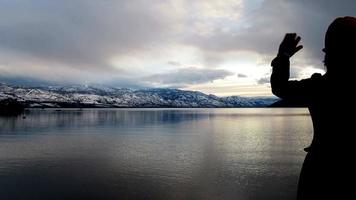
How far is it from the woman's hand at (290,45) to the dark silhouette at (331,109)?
0.06 m

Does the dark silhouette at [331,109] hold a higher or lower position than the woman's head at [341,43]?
lower

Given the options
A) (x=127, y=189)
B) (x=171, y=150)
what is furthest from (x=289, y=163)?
(x=127, y=189)

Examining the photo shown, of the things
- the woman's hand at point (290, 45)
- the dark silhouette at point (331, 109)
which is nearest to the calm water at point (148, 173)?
the dark silhouette at point (331, 109)

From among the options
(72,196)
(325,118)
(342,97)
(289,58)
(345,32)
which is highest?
(345,32)

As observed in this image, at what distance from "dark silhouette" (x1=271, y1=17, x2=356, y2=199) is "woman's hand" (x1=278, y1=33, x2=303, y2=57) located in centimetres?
6

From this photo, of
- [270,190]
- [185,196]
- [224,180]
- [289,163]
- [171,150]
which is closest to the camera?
[185,196]

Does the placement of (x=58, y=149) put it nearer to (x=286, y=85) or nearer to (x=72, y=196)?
(x=72, y=196)

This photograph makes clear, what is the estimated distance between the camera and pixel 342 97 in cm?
326

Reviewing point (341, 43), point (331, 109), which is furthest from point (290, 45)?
point (331, 109)

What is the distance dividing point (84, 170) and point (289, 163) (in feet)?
92.8

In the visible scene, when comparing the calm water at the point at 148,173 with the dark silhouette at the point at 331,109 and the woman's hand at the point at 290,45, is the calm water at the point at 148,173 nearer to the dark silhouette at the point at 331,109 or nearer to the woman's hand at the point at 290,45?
the dark silhouette at the point at 331,109

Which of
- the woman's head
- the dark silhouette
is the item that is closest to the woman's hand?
the dark silhouette

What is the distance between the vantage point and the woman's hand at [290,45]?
3512 mm

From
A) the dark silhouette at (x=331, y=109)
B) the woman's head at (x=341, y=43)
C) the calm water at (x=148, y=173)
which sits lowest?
the calm water at (x=148, y=173)
